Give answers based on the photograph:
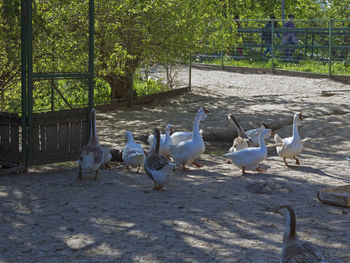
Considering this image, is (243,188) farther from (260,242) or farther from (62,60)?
(62,60)

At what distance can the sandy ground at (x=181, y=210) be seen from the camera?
19.5 feet

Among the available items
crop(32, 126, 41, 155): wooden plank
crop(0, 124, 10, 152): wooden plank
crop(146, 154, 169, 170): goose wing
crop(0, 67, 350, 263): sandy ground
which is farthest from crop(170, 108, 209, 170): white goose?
crop(0, 124, 10, 152): wooden plank

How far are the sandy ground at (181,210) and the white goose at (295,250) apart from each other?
68 cm

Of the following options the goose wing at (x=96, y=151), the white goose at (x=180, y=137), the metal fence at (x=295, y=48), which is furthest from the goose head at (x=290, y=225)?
the metal fence at (x=295, y=48)

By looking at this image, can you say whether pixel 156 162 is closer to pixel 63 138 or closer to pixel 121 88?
pixel 63 138

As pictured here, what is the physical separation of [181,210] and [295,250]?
265 cm

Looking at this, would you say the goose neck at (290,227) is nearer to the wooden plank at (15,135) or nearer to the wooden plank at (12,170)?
the wooden plank at (12,170)

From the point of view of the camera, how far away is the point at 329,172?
964 centimetres

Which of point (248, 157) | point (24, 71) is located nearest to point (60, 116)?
point (24, 71)

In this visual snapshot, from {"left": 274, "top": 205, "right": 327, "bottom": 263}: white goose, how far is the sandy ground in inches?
26.7

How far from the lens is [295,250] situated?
492cm

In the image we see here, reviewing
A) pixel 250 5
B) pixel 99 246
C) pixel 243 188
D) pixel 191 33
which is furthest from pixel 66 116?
pixel 250 5

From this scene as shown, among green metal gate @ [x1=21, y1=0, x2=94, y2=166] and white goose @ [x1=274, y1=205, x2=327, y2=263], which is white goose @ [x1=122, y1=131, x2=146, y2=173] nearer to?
green metal gate @ [x1=21, y1=0, x2=94, y2=166]

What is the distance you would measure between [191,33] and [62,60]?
13.9 feet
